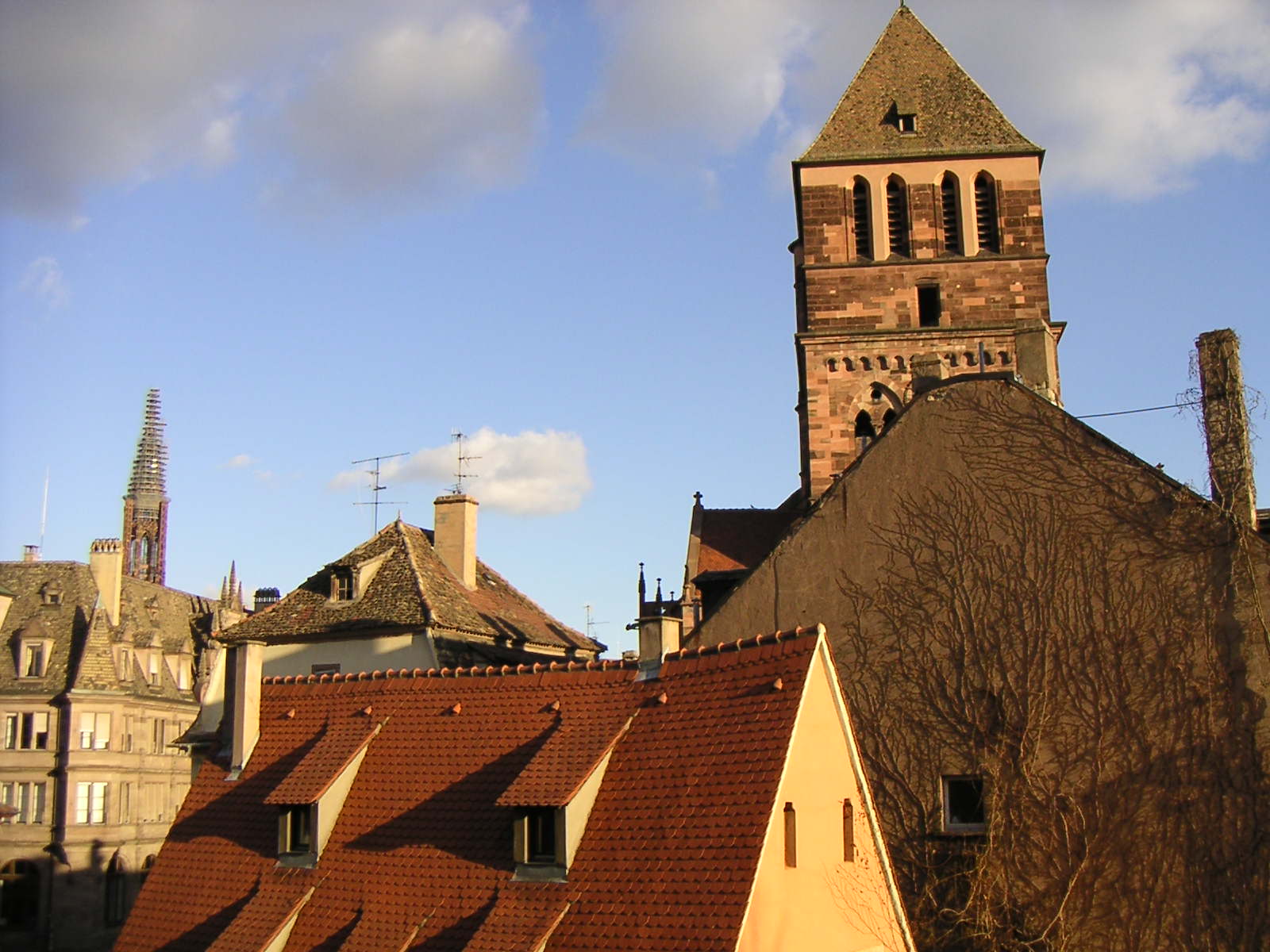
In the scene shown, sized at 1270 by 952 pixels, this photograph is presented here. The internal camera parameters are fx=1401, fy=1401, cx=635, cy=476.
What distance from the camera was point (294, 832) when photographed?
18109mm

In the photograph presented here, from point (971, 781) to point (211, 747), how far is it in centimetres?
1103

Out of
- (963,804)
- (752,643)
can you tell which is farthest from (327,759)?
(963,804)

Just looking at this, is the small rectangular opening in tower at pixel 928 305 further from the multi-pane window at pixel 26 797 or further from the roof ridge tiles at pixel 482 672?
the multi-pane window at pixel 26 797

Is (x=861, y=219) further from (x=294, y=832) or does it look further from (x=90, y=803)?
(x=90, y=803)

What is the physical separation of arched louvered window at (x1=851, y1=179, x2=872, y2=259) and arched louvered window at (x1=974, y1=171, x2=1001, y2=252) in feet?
8.45

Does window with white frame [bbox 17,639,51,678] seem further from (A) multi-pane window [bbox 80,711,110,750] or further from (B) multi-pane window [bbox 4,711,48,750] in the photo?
(A) multi-pane window [bbox 80,711,110,750]

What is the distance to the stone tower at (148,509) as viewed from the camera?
10012 cm

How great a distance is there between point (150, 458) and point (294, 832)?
106m

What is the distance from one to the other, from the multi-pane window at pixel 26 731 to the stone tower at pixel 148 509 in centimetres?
4272

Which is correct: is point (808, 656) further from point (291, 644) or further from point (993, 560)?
point (291, 644)

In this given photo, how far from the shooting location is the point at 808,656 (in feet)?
51.0

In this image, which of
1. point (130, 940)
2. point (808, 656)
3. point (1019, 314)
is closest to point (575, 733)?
point (808, 656)

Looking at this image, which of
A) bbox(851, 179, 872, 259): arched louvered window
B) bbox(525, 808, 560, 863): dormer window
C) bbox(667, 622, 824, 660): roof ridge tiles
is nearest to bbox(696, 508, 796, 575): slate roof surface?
bbox(851, 179, 872, 259): arched louvered window

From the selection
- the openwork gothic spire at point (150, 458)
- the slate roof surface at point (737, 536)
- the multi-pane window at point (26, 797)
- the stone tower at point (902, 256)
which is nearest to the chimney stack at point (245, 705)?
the slate roof surface at point (737, 536)
